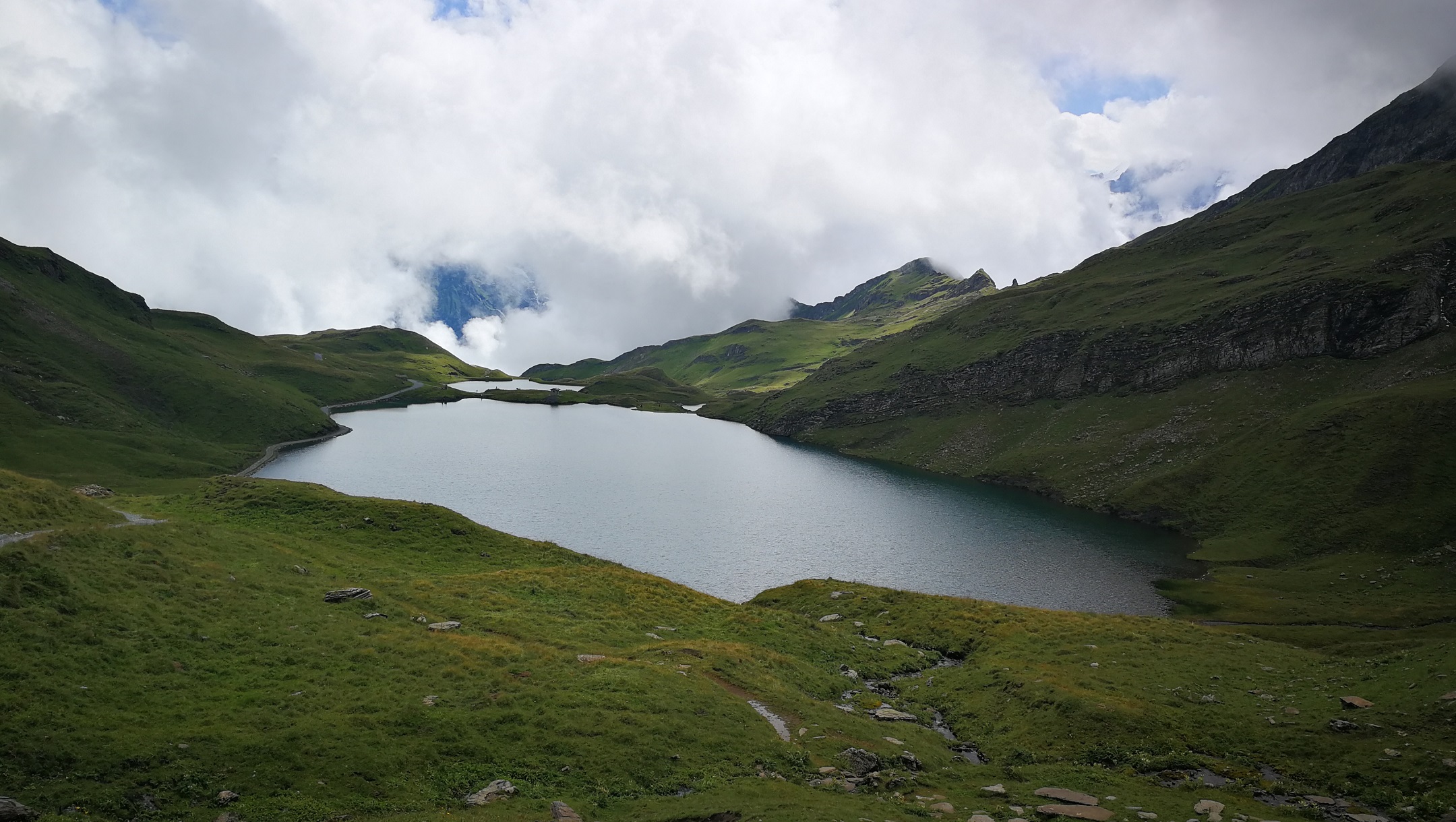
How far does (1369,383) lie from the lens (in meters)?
129

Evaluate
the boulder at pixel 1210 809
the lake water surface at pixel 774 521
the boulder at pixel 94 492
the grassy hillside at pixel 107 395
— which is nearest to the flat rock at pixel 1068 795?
the boulder at pixel 1210 809

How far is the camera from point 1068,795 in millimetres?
24609

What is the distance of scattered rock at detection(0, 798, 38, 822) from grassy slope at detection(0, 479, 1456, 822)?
0.68m

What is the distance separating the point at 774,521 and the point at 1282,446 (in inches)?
3321

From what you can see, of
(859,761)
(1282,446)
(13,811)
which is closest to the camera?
(13,811)

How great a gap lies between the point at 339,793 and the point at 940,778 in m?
20.9

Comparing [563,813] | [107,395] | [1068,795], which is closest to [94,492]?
[563,813]

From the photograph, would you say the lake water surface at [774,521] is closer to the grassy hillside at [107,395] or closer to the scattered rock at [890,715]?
the grassy hillside at [107,395]

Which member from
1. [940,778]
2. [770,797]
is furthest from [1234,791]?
[770,797]

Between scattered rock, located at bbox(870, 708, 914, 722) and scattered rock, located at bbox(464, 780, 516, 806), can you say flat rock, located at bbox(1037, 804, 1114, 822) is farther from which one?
scattered rock, located at bbox(464, 780, 516, 806)

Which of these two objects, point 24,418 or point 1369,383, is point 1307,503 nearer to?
point 1369,383

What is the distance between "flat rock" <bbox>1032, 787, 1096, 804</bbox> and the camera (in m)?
24.3

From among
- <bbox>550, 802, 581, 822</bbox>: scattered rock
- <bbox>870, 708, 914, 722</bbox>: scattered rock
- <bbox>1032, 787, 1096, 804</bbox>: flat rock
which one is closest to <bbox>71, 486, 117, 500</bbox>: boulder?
<bbox>550, 802, 581, 822</bbox>: scattered rock

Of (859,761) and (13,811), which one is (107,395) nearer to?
(13,811)
